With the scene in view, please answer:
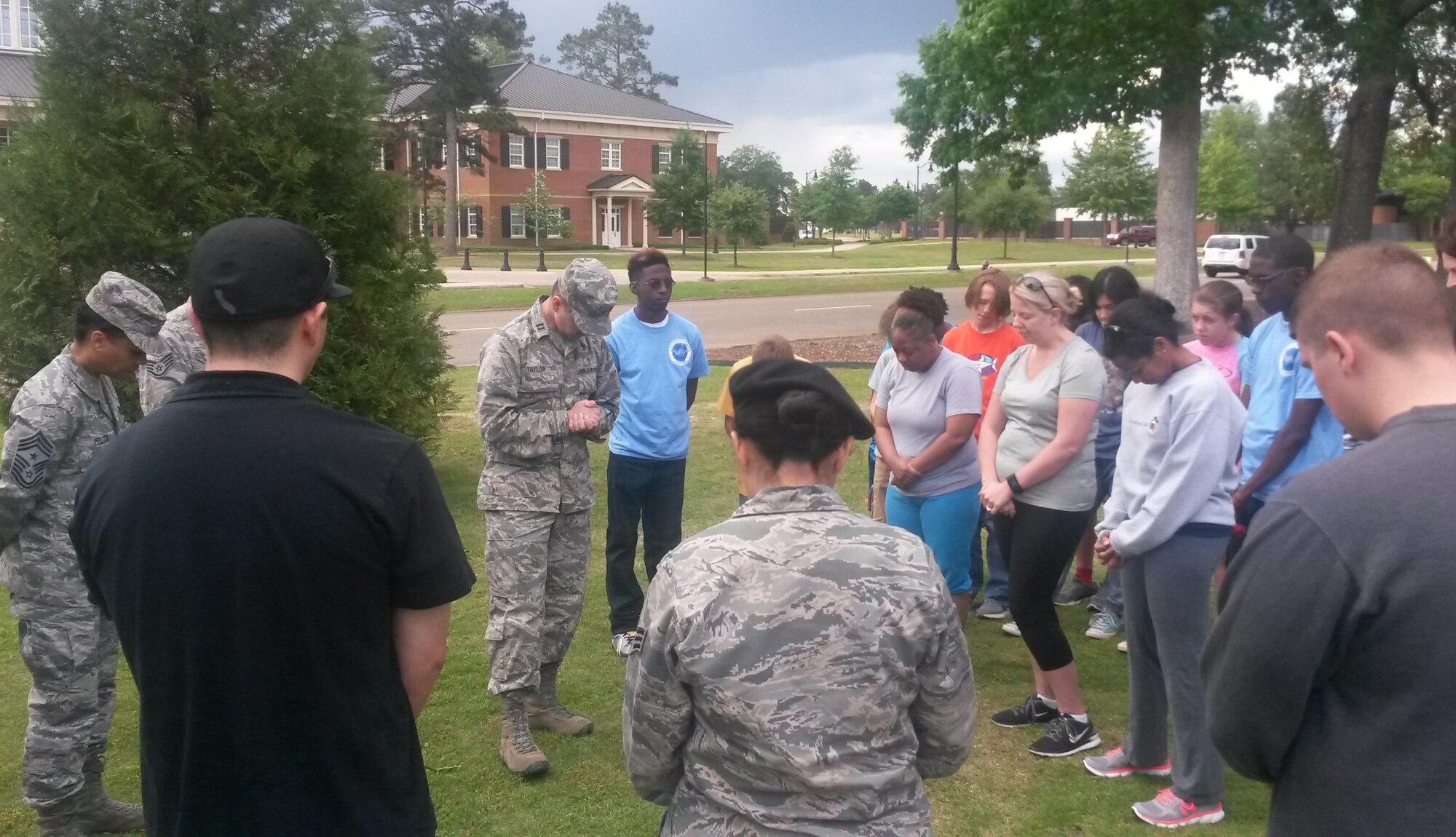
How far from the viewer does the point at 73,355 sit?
400 cm

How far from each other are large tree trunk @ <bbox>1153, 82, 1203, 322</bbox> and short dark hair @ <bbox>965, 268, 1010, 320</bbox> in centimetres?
1132

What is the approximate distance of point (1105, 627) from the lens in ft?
21.0

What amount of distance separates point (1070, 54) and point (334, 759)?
16443 millimetres

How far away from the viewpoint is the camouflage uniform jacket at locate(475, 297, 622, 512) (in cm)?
466

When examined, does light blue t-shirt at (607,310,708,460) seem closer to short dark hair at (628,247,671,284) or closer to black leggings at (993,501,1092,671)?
short dark hair at (628,247,671,284)

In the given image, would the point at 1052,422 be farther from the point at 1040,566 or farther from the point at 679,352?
the point at 679,352

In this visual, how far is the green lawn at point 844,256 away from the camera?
1768 inches

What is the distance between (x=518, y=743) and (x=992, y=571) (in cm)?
346

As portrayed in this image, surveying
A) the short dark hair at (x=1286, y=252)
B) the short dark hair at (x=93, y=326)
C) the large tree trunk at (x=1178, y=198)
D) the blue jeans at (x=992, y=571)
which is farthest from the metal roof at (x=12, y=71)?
the short dark hair at (x=1286, y=252)

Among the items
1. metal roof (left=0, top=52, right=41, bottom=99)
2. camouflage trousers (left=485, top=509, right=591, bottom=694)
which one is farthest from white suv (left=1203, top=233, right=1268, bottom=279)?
metal roof (left=0, top=52, right=41, bottom=99)

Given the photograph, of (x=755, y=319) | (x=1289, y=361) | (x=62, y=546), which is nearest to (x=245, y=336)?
(x=62, y=546)

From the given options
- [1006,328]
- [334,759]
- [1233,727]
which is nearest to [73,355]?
[334,759]

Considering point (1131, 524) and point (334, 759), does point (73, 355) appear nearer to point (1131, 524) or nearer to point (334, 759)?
point (334, 759)

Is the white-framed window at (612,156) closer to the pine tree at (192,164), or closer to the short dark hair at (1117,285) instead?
the pine tree at (192,164)
